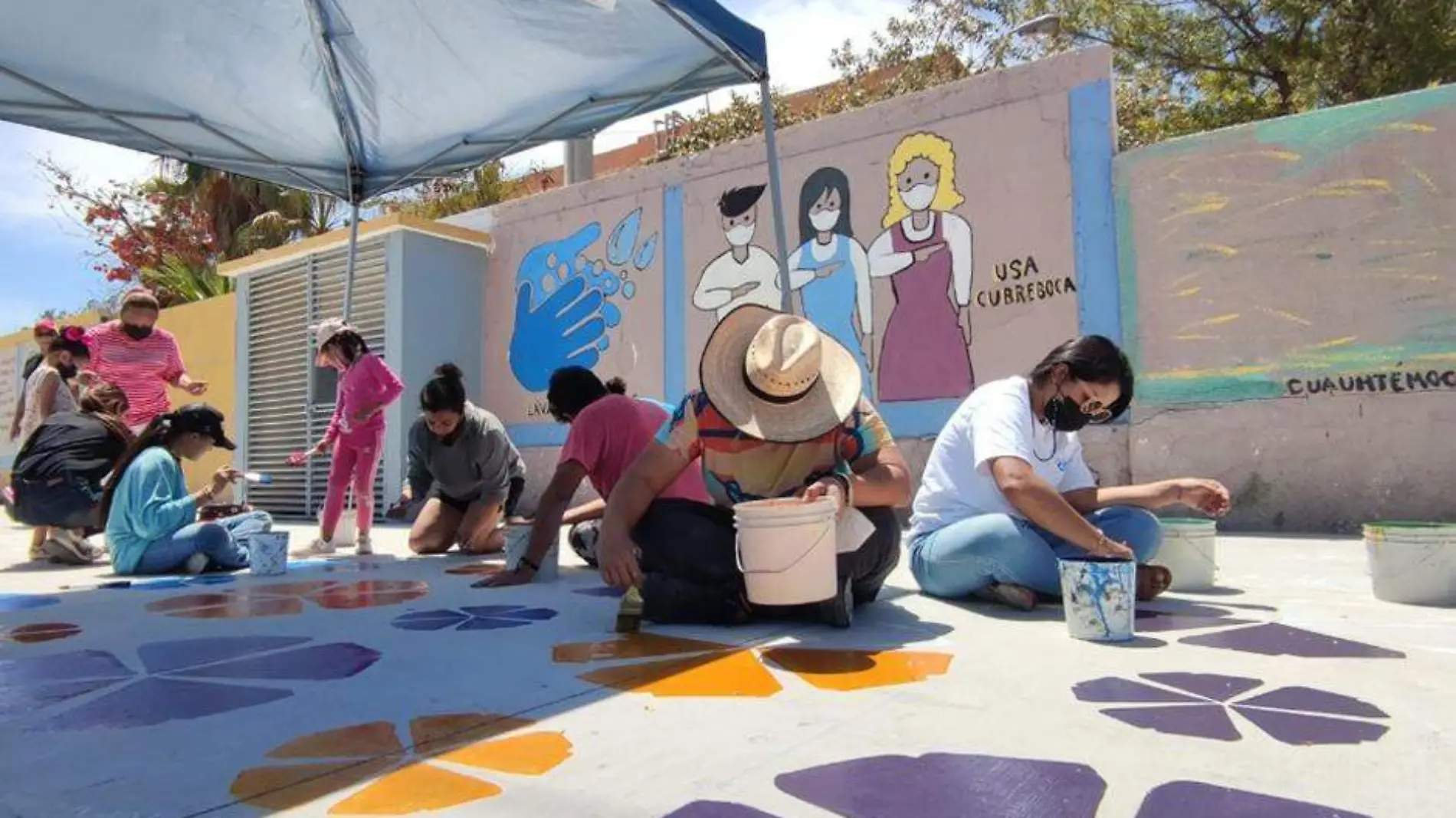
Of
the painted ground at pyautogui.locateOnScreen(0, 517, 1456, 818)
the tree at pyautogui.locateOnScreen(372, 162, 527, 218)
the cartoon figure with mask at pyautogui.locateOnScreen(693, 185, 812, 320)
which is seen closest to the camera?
the painted ground at pyautogui.locateOnScreen(0, 517, 1456, 818)

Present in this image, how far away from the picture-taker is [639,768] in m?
1.56

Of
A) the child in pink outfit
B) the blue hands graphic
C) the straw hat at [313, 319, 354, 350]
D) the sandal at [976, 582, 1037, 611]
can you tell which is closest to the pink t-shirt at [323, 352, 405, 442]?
the child in pink outfit

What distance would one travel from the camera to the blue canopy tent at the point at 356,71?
168 inches

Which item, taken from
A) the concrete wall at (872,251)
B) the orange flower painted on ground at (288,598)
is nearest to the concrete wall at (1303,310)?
the concrete wall at (872,251)

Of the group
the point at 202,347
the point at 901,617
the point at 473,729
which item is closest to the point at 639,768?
the point at 473,729

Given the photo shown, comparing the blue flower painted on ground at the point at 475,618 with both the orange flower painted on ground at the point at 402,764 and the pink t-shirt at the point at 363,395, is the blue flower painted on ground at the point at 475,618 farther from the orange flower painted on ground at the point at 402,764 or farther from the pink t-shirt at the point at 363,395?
the pink t-shirt at the point at 363,395

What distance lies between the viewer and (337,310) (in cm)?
873

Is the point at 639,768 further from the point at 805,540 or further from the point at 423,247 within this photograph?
the point at 423,247

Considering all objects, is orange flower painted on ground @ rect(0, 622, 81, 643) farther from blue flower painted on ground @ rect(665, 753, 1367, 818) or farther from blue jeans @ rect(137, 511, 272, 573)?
blue flower painted on ground @ rect(665, 753, 1367, 818)

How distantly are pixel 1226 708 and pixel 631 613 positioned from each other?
1.60 m

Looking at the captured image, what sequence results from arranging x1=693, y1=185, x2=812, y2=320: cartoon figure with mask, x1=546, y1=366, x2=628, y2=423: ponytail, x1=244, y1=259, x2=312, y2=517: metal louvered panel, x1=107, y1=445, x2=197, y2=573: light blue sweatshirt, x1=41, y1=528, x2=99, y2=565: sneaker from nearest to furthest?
x1=546, y1=366, x2=628, y2=423: ponytail < x1=107, y1=445, x2=197, y2=573: light blue sweatshirt < x1=41, y1=528, x2=99, y2=565: sneaker < x1=693, y1=185, x2=812, y2=320: cartoon figure with mask < x1=244, y1=259, x2=312, y2=517: metal louvered panel

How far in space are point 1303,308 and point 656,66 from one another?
3.64m

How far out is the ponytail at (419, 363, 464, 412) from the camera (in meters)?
4.56

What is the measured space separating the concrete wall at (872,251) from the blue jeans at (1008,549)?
274 cm
